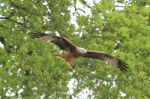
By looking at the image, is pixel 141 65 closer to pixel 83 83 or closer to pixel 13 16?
pixel 83 83

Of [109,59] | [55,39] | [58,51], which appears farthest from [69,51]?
[58,51]

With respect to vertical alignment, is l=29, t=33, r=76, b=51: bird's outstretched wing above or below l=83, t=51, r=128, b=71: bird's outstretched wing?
above

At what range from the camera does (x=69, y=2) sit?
24.7m

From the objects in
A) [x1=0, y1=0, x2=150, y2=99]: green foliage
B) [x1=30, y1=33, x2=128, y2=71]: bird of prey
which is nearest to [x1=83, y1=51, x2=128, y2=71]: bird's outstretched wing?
[x1=30, y1=33, x2=128, y2=71]: bird of prey

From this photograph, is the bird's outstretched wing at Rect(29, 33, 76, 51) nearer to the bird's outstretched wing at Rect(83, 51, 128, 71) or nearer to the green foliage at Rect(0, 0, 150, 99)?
the bird's outstretched wing at Rect(83, 51, 128, 71)

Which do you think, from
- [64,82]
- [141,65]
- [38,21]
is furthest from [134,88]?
[38,21]

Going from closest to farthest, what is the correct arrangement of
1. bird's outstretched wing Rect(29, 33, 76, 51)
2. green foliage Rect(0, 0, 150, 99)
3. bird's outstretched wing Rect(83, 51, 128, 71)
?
1. bird's outstretched wing Rect(29, 33, 76, 51)
2. bird's outstretched wing Rect(83, 51, 128, 71)
3. green foliage Rect(0, 0, 150, 99)

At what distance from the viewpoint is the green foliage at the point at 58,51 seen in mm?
24156

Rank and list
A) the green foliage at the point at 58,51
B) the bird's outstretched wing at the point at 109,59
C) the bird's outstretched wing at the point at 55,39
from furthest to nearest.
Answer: the green foliage at the point at 58,51 → the bird's outstretched wing at the point at 109,59 → the bird's outstretched wing at the point at 55,39

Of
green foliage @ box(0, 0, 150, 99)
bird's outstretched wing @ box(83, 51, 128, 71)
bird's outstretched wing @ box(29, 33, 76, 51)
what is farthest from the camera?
green foliage @ box(0, 0, 150, 99)

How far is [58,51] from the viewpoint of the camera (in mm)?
24703

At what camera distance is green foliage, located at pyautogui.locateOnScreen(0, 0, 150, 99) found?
79.3 ft

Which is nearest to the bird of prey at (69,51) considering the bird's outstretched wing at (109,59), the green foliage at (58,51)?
the bird's outstretched wing at (109,59)

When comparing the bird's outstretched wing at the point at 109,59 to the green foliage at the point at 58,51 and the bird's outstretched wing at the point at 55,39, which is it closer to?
the bird's outstretched wing at the point at 55,39
